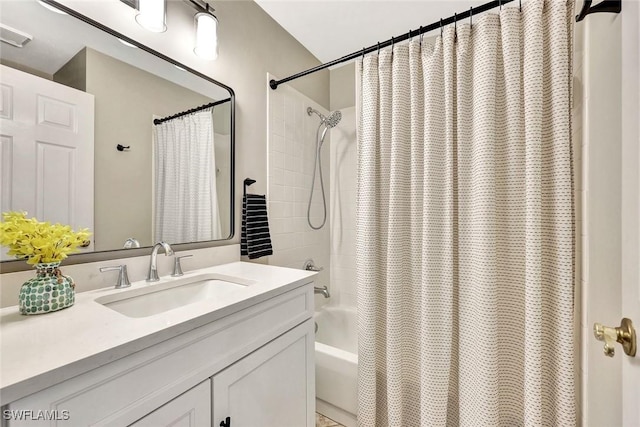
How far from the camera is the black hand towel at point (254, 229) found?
156 centimetres

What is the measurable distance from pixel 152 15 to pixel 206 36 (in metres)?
0.24

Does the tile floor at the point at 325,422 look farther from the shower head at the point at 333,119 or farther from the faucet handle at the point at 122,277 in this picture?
the shower head at the point at 333,119

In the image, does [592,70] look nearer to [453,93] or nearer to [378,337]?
[453,93]

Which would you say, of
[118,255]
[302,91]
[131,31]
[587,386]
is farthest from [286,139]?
[587,386]

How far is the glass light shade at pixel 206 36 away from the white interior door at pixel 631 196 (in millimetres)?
1427

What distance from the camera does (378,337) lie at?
1.40 metres

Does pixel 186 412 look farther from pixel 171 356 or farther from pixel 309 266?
pixel 309 266

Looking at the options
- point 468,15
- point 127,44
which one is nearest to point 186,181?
point 127,44

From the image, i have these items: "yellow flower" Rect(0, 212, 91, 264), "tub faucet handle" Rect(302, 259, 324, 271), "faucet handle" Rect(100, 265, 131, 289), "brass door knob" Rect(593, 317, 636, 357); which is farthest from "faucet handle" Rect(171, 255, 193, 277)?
"brass door knob" Rect(593, 317, 636, 357)

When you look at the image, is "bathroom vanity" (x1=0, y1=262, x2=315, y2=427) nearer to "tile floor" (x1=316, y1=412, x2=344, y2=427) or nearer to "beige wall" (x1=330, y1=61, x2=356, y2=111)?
"tile floor" (x1=316, y1=412, x2=344, y2=427)

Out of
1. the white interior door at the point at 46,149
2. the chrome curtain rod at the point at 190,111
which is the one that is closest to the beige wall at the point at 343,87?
the chrome curtain rod at the point at 190,111

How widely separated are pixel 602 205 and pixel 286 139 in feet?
5.38

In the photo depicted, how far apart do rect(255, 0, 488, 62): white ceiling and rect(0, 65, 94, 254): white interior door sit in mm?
1294

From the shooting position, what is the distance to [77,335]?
0.62 meters
